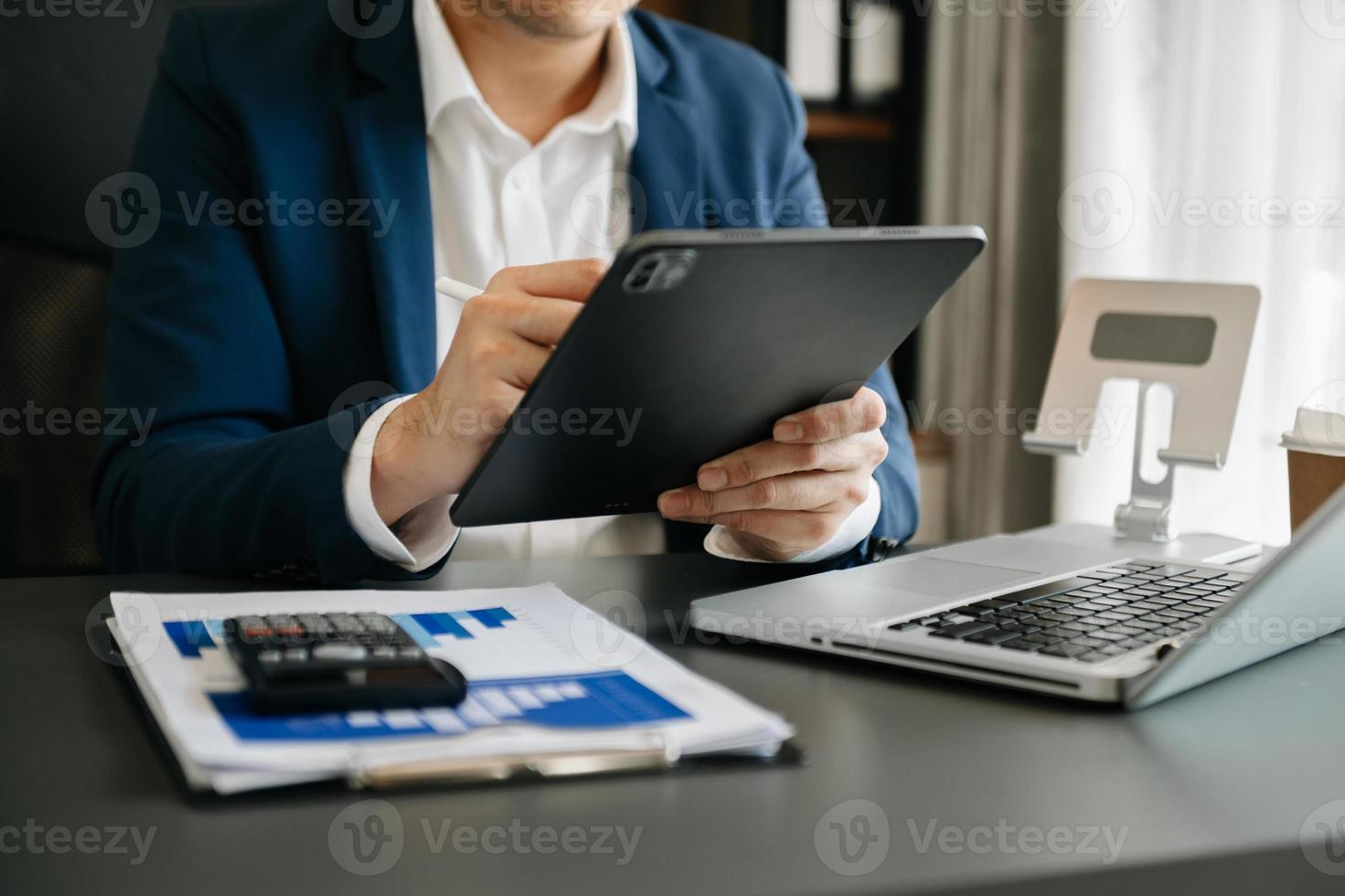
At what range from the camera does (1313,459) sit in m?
0.91

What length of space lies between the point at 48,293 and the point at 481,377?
78 cm

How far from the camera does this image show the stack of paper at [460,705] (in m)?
0.48

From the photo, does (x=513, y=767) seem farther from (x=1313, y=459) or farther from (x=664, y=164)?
(x=664, y=164)

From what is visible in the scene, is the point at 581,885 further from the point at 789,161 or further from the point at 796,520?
the point at 789,161

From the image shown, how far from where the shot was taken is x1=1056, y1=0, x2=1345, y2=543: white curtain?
170 cm

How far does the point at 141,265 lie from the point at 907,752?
895mm

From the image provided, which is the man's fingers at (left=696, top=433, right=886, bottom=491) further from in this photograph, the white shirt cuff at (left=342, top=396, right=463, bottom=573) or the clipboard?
the clipboard

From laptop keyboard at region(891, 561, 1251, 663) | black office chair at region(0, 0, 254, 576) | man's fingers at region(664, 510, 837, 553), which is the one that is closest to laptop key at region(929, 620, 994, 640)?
laptop keyboard at region(891, 561, 1251, 663)

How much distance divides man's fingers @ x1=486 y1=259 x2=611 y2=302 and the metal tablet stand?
50cm

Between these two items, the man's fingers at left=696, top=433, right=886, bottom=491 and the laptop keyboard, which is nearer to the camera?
the laptop keyboard

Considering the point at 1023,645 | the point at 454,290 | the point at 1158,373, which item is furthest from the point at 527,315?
the point at 1158,373

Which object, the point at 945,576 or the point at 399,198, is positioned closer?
the point at 945,576

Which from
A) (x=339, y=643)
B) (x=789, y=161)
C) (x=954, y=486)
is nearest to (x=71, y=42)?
(x=789, y=161)

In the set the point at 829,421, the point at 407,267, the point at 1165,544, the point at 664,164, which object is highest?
the point at 664,164
